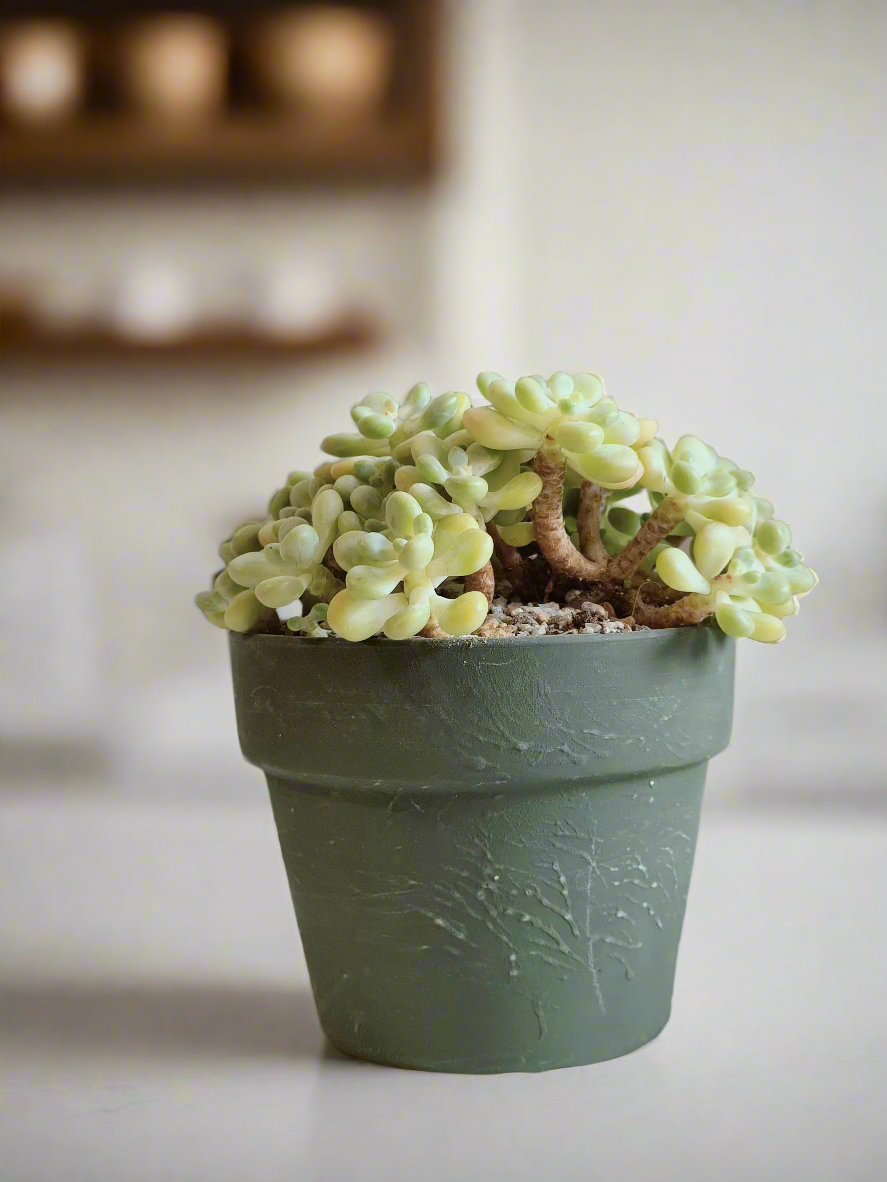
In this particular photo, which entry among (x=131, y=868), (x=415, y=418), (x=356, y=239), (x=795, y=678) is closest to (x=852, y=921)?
(x=415, y=418)

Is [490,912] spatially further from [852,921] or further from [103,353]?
[103,353]

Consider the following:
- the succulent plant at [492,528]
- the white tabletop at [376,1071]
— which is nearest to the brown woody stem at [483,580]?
the succulent plant at [492,528]

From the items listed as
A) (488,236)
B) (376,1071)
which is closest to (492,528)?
(376,1071)

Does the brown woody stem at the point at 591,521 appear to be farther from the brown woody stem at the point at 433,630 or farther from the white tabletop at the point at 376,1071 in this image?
the white tabletop at the point at 376,1071

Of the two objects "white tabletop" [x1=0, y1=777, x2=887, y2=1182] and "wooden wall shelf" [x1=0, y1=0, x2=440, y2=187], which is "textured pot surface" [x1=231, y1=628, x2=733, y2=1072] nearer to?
"white tabletop" [x1=0, y1=777, x2=887, y2=1182]

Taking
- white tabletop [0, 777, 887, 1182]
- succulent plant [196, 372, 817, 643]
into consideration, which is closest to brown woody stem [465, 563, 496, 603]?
succulent plant [196, 372, 817, 643]

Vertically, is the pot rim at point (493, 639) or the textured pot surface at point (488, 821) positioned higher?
the pot rim at point (493, 639)
